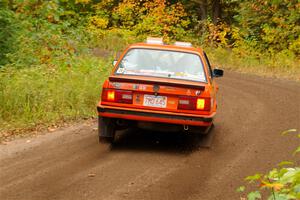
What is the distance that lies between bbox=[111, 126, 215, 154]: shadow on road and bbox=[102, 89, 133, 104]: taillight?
82 cm

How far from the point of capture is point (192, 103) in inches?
340

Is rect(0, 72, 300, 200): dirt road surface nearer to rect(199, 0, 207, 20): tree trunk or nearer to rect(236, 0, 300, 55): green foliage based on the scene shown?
rect(236, 0, 300, 55): green foliage

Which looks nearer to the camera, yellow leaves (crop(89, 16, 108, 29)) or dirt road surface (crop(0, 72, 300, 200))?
dirt road surface (crop(0, 72, 300, 200))

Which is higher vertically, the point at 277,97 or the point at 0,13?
the point at 0,13

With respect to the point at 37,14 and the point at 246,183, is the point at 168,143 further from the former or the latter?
the point at 37,14

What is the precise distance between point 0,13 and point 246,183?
8.78 metres

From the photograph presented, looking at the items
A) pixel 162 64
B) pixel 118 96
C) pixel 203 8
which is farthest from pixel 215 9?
pixel 118 96

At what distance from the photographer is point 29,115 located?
10781mm

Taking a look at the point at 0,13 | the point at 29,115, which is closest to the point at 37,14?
A: the point at 0,13

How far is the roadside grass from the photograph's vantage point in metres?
10.8

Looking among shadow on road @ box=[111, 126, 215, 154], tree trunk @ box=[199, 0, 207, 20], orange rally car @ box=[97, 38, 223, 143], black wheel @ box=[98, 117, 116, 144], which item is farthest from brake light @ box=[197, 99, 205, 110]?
tree trunk @ box=[199, 0, 207, 20]

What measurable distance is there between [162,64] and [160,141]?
1.37m

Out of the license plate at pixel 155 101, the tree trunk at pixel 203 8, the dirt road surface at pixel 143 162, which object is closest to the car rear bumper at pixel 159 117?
the license plate at pixel 155 101

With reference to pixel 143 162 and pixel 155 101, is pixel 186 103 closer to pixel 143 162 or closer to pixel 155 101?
pixel 155 101
